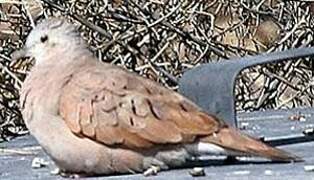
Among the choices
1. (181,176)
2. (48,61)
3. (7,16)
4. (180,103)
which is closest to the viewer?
(181,176)

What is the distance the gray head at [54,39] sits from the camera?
→ 349cm

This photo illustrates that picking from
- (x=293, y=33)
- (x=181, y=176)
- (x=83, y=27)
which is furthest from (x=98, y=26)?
(x=181, y=176)

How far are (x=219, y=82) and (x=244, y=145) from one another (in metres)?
0.29

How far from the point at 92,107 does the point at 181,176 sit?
34cm

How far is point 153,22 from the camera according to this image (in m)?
6.62

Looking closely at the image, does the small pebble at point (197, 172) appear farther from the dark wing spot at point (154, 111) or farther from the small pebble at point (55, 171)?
the small pebble at point (55, 171)

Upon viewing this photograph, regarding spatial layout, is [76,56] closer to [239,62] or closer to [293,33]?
[239,62]

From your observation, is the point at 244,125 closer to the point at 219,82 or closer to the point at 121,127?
the point at 219,82

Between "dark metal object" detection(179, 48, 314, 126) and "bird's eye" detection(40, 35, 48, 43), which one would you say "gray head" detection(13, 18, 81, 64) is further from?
"dark metal object" detection(179, 48, 314, 126)

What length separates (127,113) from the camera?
123 inches

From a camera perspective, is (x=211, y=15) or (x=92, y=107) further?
(x=211, y=15)

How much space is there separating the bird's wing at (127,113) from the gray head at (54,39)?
0.96ft

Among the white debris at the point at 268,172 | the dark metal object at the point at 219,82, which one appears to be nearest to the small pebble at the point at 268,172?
the white debris at the point at 268,172

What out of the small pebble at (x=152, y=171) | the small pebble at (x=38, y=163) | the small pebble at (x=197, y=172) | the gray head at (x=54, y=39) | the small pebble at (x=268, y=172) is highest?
the gray head at (x=54, y=39)
